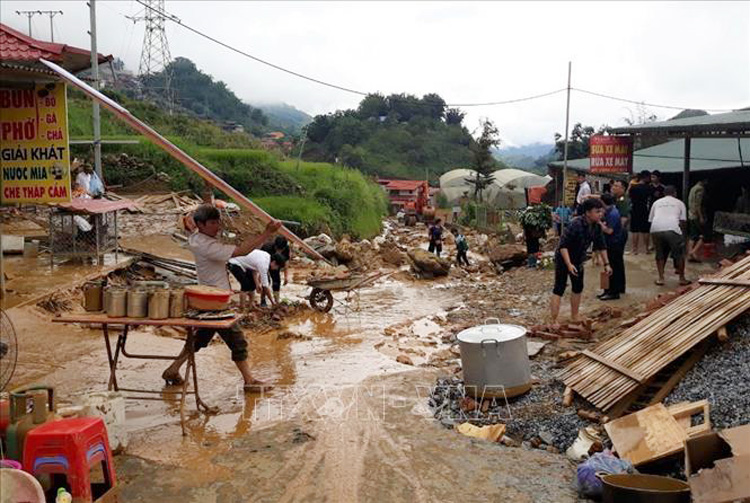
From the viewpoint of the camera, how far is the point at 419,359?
9.98 m

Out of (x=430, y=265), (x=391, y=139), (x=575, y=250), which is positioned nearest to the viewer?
(x=575, y=250)

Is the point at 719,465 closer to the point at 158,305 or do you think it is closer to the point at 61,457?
the point at 61,457

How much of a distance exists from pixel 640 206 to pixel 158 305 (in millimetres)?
10159

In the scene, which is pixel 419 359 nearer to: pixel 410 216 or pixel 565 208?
pixel 565 208

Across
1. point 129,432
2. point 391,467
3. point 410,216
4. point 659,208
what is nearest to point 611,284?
point 659,208

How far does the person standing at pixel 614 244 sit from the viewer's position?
1116 cm

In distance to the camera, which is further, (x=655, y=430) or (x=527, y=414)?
(x=527, y=414)

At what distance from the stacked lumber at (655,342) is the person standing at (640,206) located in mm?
5547

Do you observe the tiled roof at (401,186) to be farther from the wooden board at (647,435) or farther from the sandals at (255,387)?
the wooden board at (647,435)

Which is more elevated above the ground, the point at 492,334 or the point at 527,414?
the point at 492,334

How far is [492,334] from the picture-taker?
7312 mm

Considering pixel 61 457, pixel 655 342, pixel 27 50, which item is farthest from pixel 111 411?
pixel 655 342

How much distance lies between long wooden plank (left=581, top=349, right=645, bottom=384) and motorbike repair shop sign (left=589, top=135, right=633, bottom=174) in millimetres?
9110

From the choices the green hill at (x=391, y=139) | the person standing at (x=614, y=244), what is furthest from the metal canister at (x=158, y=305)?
the green hill at (x=391, y=139)
